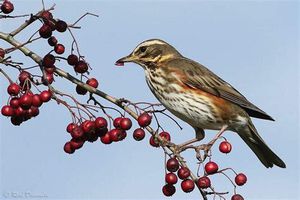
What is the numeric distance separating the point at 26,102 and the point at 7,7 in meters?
0.73

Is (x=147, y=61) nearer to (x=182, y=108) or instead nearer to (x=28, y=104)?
(x=182, y=108)

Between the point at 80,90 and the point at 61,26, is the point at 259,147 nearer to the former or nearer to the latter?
the point at 80,90

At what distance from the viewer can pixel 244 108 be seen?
21.6 ft

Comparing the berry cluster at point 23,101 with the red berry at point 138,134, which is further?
the red berry at point 138,134

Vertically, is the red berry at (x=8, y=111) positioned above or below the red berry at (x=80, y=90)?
below

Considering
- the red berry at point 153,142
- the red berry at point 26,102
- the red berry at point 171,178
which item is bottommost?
the red berry at point 171,178

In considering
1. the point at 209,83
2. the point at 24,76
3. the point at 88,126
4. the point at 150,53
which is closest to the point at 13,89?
the point at 24,76

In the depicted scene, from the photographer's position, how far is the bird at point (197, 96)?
6.15m

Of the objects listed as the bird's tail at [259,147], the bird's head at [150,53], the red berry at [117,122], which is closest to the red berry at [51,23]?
the red berry at [117,122]

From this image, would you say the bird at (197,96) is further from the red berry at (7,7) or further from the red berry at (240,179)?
the red berry at (7,7)

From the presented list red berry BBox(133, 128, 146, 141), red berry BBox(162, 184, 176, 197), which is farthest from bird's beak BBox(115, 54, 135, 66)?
red berry BBox(162, 184, 176, 197)

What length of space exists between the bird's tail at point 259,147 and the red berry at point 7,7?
331cm

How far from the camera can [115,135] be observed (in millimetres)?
4098

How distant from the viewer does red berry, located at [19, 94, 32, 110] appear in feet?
12.8
